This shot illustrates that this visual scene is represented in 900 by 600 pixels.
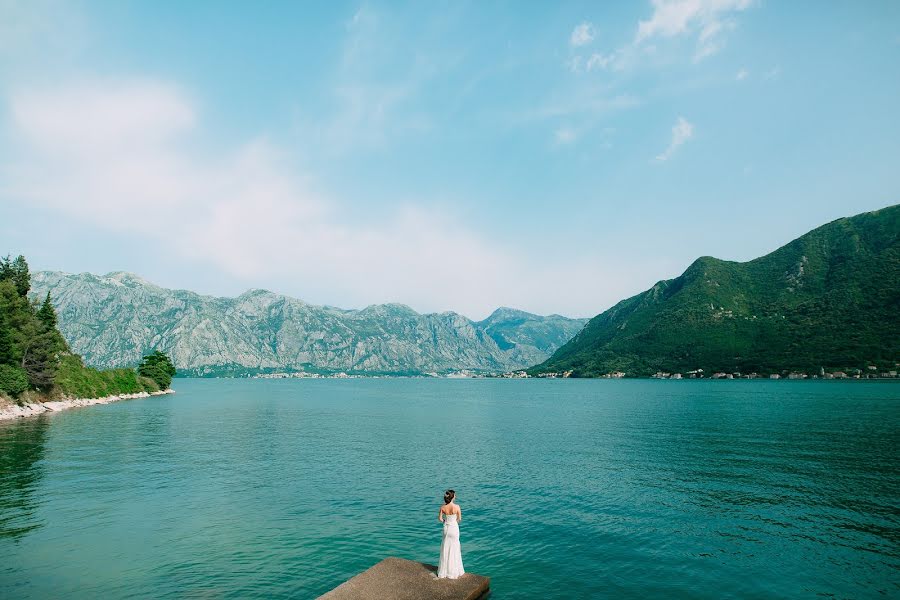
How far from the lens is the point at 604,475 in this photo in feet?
172

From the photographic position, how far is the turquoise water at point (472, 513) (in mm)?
25938

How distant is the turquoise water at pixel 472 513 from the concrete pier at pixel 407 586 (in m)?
2.72

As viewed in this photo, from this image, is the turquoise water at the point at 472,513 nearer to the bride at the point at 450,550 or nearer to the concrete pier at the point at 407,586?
the concrete pier at the point at 407,586

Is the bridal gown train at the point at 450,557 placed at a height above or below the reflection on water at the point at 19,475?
above

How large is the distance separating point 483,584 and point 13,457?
65381 mm

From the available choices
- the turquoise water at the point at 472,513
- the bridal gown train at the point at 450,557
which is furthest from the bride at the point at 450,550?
the turquoise water at the point at 472,513

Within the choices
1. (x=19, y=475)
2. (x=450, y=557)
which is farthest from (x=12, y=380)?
(x=450, y=557)

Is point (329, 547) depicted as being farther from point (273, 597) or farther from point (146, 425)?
point (146, 425)

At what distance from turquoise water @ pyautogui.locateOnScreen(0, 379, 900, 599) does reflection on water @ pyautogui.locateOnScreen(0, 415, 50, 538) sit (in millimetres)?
297

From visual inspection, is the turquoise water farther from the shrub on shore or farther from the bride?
the shrub on shore

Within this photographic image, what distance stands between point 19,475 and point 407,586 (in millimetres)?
50815

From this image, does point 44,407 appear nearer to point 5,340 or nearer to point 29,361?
point 29,361

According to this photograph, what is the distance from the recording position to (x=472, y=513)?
3878cm

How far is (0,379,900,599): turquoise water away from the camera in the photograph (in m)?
25.9
